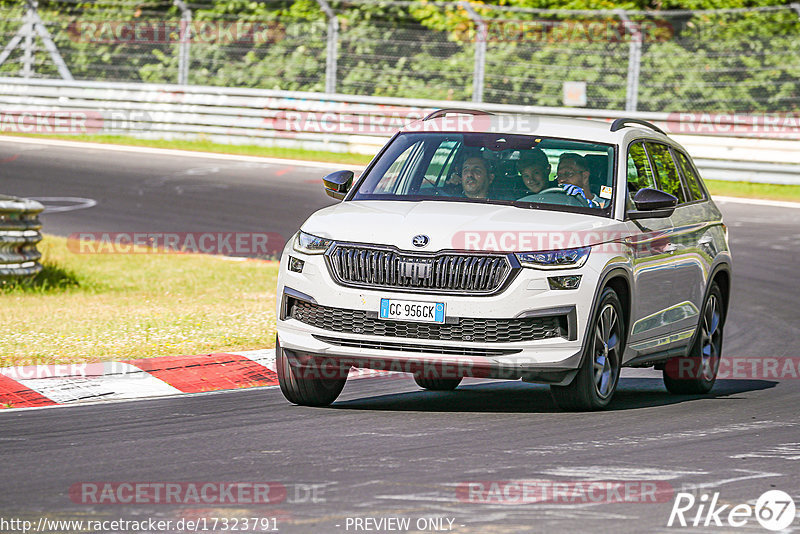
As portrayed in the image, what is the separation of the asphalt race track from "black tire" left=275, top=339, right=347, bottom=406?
0.29 ft

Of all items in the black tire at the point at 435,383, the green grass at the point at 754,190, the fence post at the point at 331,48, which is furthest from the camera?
the fence post at the point at 331,48

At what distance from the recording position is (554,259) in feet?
27.3

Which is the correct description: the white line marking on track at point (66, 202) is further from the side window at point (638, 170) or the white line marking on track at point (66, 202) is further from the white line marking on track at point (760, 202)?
the side window at point (638, 170)

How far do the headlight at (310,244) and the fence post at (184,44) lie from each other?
2150cm

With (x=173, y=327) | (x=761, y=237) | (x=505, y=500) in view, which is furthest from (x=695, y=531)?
(x=761, y=237)

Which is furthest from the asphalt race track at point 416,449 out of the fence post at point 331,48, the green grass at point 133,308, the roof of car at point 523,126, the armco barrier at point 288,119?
the fence post at point 331,48

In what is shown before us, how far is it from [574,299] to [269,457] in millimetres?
2136

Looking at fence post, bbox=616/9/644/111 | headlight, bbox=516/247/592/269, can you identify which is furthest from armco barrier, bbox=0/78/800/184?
headlight, bbox=516/247/592/269

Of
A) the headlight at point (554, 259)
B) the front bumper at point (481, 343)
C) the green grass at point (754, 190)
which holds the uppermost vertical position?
the headlight at point (554, 259)

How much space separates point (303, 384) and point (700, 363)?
3190 millimetres

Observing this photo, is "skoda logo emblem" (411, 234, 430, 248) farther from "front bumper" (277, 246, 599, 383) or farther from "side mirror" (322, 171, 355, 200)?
"side mirror" (322, 171, 355, 200)

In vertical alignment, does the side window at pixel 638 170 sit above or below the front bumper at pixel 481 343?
above

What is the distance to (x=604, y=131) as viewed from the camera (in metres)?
9.73

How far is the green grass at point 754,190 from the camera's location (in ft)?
79.6
